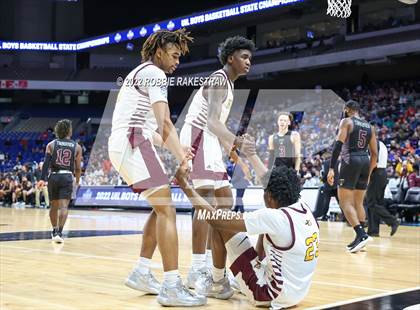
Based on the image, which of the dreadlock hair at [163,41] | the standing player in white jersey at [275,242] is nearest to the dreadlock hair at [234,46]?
the dreadlock hair at [163,41]

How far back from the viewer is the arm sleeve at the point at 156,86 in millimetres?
4410

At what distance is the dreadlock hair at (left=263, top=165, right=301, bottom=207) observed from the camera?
167 inches

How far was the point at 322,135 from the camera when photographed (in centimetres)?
2144

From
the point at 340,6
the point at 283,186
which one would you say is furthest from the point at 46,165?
the point at 283,186

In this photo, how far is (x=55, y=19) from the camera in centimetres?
3634

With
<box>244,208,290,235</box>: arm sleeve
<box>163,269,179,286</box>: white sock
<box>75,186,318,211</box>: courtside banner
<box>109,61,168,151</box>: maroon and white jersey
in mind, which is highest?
<box>109,61,168,151</box>: maroon and white jersey

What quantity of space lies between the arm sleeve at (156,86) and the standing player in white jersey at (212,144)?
47cm

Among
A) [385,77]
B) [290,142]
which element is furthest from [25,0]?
[290,142]

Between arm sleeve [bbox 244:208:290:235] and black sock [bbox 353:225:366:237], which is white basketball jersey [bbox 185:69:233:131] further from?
black sock [bbox 353:225:366:237]

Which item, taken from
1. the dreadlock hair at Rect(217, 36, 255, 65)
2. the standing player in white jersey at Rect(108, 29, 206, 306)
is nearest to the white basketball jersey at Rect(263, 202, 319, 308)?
the standing player in white jersey at Rect(108, 29, 206, 306)

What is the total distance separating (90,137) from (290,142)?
25117mm

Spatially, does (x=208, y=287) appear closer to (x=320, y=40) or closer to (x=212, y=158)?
(x=212, y=158)

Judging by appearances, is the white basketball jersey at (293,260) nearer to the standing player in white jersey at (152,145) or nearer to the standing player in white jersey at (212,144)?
the standing player in white jersey at (152,145)

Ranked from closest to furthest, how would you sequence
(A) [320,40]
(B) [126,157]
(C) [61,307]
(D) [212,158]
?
(C) [61,307] < (B) [126,157] < (D) [212,158] < (A) [320,40]
